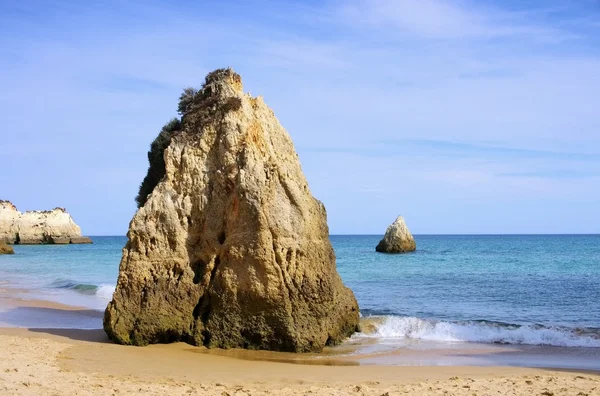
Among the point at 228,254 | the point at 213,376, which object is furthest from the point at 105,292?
the point at 213,376

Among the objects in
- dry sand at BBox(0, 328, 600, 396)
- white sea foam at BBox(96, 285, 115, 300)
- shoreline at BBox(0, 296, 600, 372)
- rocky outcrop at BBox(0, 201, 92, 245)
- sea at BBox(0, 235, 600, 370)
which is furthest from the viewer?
rocky outcrop at BBox(0, 201, 92, 245)

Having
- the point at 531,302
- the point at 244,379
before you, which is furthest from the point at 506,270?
the point at 244,379

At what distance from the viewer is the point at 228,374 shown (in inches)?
425

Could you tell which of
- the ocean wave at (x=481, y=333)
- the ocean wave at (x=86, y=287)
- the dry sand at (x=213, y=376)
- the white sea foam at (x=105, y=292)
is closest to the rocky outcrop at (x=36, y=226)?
the ocean wave at (x=86, y=287)

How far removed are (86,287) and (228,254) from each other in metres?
17.4

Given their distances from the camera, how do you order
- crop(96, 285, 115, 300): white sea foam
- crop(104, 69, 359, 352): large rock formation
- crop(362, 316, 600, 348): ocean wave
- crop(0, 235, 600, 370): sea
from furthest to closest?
crop(96, 285, 115, 300): white sea foam → crop(362, 316, 600, 348): ocean wave → crop(0, 235, 600, 370): sea → crop(104, 69, 359, 352): large rock formation

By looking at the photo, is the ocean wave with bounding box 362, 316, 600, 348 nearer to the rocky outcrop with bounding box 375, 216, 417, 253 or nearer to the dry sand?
the dry sand

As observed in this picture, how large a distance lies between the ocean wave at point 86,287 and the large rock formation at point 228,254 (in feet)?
40.6

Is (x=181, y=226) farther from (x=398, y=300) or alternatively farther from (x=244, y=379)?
(x=398, y=300)

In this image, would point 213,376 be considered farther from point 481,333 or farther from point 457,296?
point 457,296

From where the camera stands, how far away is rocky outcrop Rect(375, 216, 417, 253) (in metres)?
60.7

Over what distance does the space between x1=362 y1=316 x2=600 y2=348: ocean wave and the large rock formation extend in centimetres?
332

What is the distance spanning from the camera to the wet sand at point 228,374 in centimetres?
956

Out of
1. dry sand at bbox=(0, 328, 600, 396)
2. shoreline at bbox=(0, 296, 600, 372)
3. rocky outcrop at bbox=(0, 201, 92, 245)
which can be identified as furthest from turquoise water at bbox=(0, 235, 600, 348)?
rocky outcrop at bbox=(0, 201, 92, 245)
